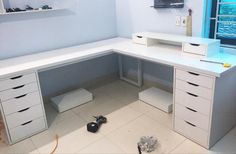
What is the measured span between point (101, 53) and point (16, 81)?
98 cm

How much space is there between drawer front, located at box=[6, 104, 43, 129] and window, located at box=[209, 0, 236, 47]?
2038 mm

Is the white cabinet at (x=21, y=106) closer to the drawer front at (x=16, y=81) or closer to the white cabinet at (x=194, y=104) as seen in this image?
the drawer front at (x=16, y=81)

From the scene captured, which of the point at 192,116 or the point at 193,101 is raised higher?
the point at 193,101

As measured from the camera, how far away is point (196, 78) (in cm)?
181

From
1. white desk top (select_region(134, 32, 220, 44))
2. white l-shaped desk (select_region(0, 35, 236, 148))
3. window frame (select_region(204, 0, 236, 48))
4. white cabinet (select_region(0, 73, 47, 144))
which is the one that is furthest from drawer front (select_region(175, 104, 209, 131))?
white cabinet (select_region(0, 73, 47, 144))

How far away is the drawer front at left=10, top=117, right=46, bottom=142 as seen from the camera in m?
2.13

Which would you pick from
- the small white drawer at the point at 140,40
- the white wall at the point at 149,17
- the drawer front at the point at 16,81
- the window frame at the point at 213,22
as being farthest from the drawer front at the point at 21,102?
the window frame at the point at 213,22

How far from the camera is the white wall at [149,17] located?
2.32m

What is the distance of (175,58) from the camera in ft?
6.82

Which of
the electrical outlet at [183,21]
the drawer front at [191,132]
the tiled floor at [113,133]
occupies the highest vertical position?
the electrical outlet at [183,21]

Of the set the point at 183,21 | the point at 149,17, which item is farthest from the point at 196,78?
the point at 149,17

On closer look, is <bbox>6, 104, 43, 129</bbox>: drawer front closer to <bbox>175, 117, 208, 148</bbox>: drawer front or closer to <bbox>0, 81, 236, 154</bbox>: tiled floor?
<bbox>0, 81, 236, 154</bbox>: tiled floor

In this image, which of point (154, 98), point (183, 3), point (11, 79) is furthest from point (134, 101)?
point (11, 79)

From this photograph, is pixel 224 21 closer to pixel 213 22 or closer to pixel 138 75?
pixel 213 22
